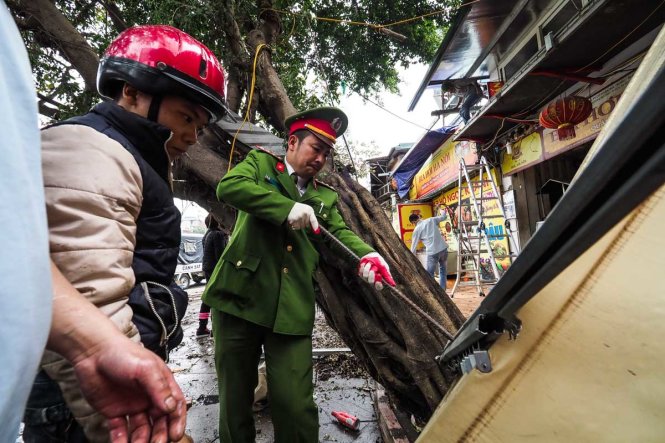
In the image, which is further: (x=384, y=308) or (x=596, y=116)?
(x=596, y=116)

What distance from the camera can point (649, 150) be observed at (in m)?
0.57

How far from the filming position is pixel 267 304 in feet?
6.53

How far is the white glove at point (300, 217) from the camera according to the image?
75.8 inches

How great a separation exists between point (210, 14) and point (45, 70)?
276cm

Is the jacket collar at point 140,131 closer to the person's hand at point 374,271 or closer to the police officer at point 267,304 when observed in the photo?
the police officer at point 267,304

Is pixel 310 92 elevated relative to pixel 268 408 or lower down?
A: elevated

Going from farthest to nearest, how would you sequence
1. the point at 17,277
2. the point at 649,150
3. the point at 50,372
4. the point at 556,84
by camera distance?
the point at 556,84 → the point at 50,372 → the point at 649,150 → the point at 17,277

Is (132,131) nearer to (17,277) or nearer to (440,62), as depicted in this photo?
(17,277)

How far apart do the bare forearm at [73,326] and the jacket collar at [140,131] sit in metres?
0.67

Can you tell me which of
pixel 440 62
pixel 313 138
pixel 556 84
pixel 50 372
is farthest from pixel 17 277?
pixel 440 62

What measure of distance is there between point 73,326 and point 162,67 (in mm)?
1188

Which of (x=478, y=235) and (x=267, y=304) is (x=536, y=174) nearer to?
(x=478, y=235)

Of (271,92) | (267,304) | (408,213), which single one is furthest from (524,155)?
(267,304)

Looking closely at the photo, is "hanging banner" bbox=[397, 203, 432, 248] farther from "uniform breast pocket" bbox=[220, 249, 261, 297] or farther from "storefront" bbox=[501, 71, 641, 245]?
"uniform breast pocket" bbox=[220, 249, 261, 297]
